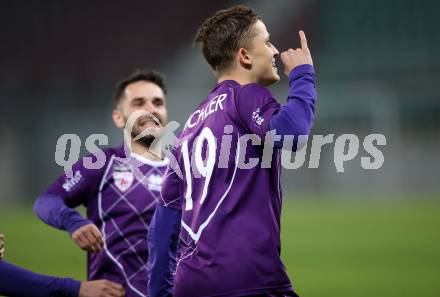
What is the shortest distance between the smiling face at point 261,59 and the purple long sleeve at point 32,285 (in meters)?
1.08

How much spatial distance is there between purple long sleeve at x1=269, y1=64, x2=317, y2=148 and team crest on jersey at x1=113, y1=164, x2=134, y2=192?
5.57 feet

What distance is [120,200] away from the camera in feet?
13.7

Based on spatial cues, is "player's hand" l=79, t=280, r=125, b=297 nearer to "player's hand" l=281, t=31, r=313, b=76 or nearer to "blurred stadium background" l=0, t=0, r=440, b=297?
"player's hand" l=281, t=31, r=313, b=76

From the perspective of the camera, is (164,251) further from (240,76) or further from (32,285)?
(240,76)

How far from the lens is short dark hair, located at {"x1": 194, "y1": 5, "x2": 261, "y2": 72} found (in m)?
2.95

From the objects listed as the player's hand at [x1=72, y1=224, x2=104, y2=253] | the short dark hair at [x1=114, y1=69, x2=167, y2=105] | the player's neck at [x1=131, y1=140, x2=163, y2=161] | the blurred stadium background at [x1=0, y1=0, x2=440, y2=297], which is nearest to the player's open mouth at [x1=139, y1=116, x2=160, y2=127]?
the player's neck at [x1=131, y1=140, x2=163, y2=161]

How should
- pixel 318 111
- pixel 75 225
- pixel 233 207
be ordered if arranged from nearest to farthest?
pixel 233 207 → pixel 75 225 → pixel 318 111

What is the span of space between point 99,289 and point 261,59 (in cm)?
109

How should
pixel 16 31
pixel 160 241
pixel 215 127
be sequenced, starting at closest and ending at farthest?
pixel 215 127 → pixel 160 241 → pixel 16 31

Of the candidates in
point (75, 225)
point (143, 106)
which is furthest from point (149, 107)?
A: point (75, 225)

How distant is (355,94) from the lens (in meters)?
23.1

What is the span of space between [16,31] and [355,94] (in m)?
12.0

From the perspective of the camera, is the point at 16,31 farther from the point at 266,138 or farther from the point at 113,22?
the point at 266,138

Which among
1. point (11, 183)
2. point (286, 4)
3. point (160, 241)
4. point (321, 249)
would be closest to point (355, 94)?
point (286, 4)
